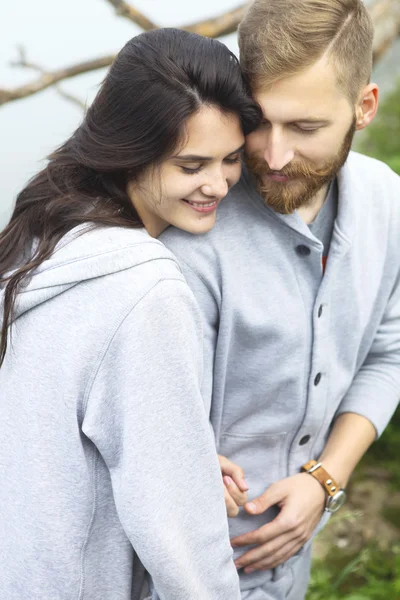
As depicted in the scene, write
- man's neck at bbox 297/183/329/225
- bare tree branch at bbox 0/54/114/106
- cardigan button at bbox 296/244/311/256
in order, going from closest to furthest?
cardigan button at bbox 296/244/311/256 < man's neck at bbox 297/183/329/225 < bare tree branch at bbox 0/54/114/106

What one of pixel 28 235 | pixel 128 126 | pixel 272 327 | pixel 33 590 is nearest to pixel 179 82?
pixel 128 126

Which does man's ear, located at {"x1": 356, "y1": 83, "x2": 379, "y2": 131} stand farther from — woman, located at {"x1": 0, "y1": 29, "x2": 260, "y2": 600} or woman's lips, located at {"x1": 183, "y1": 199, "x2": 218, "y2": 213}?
woman's lips, located at {"x1": 183, "y1": 199, "x2": 218, "y2": 213}

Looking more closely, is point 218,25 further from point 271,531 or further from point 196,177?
point 271,531

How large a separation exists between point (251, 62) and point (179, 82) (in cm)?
22

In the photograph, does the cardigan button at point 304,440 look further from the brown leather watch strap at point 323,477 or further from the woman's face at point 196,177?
the woman's face at point 196,177

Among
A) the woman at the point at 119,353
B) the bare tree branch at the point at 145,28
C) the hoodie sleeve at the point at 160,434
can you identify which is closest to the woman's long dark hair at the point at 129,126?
the woman at the point at 119,353

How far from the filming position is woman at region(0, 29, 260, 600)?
4.64ft

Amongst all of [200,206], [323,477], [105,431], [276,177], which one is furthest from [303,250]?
[105,431]

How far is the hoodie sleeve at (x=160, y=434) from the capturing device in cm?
140

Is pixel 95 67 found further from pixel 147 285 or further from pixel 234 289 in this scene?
pixel 147 285

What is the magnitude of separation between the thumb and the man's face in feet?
2.15

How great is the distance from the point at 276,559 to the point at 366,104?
109 cm

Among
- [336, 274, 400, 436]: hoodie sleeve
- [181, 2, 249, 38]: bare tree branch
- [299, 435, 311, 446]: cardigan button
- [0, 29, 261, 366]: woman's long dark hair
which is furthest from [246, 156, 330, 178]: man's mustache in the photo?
[181, 2, 249, 38]: bare tree branch

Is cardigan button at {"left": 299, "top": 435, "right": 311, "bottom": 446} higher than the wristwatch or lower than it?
higher
